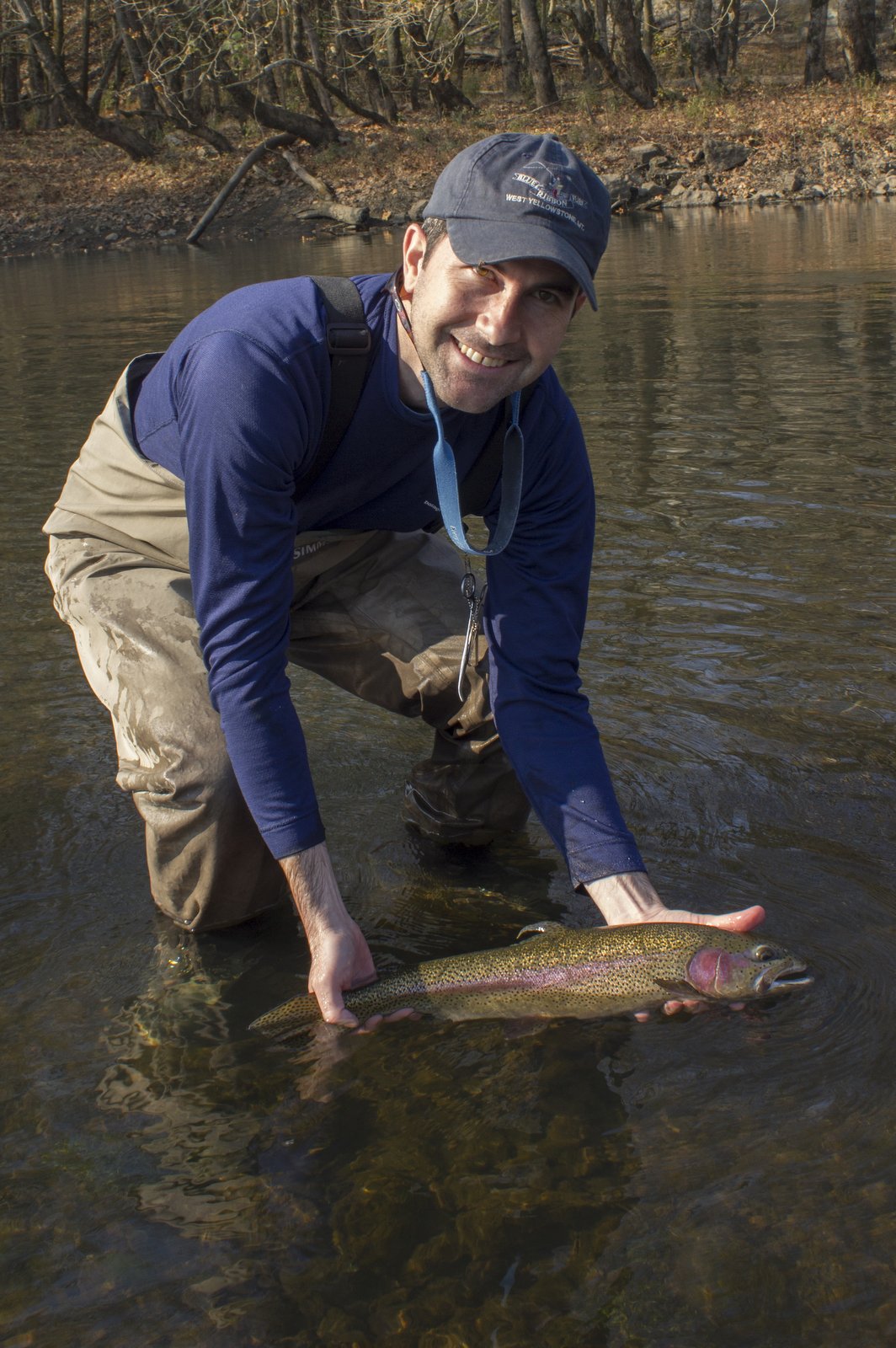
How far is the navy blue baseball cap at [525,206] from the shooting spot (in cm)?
312

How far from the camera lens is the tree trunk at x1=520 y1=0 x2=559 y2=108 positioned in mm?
35438

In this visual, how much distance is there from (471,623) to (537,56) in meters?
36.9

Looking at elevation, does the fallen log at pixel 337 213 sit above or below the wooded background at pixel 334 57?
below

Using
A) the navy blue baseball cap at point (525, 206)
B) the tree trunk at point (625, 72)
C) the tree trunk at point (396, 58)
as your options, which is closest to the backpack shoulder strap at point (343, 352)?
the navy blue baseball cap at point (525, 206)

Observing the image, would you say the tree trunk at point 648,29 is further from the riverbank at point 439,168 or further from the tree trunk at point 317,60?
the tree trunk at point 317,60

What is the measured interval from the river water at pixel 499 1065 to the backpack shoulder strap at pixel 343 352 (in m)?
1.62

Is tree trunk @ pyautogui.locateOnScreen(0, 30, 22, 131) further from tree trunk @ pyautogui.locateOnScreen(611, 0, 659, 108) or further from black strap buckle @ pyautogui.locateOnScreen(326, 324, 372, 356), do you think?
black strap buckle @ pyautogui.locateOnScreen(326, 324, 372, 356)

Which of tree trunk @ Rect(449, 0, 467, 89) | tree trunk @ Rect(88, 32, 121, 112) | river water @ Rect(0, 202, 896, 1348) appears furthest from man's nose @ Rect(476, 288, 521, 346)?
tree trunk @ Rect(88, 32, 121, 112)

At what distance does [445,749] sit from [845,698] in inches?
74.9

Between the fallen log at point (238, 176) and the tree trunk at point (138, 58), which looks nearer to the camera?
the fallen log at point (238, 176)

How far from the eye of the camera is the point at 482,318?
3.28 m

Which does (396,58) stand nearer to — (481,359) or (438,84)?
(438,84)

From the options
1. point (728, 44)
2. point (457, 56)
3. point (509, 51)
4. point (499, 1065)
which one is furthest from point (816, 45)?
point (499, 1065)

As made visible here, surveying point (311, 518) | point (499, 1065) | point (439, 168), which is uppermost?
point (439, 168)
